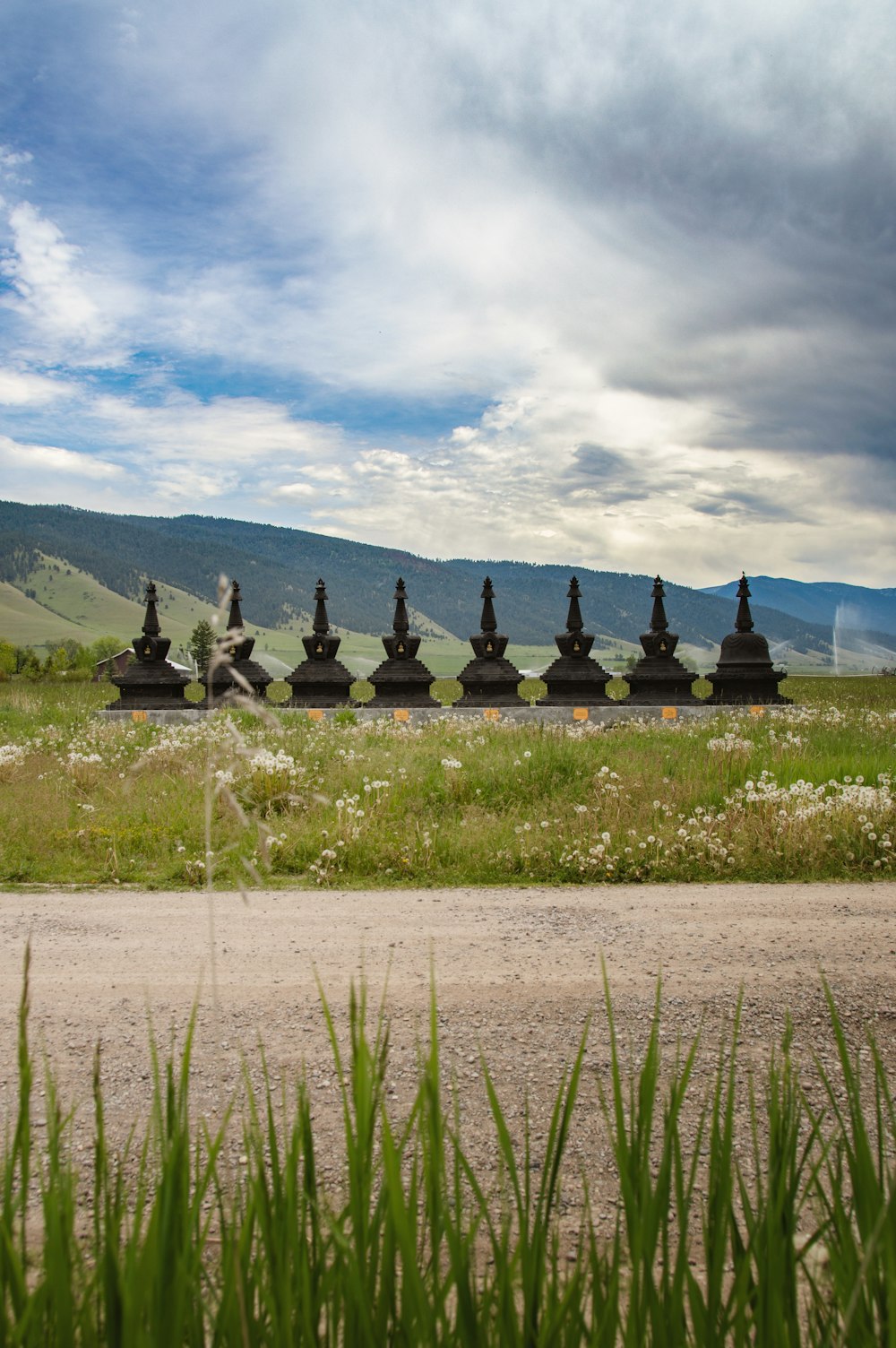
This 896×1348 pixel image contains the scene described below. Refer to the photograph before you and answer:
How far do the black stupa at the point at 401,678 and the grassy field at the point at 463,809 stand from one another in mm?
6891

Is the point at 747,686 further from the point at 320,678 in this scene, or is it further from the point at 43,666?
the point at 43,666

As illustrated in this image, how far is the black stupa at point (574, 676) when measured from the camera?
2209cm

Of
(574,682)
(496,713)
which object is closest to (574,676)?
(574,682)

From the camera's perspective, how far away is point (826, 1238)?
1.79 meters

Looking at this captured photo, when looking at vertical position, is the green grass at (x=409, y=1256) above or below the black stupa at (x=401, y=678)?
below

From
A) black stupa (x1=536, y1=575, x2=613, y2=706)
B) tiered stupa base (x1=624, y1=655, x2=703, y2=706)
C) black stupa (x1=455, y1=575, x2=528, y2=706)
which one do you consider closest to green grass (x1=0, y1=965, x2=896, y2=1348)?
black stupa (x1=455, y1=575, x2=528, y2=706)

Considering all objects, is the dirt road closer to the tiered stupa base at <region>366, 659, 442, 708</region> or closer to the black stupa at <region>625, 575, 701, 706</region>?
the tiered stupa base at <region>366, 659, 442, 708</region>

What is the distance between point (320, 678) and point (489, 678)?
4.20m

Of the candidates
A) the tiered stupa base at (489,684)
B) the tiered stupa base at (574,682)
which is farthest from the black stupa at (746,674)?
the tiered stupa base at (489,684)

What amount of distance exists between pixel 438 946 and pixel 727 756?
688 cm

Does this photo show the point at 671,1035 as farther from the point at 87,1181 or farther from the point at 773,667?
the point at 773,667

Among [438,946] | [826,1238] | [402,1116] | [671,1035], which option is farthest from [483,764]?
[826,1238]

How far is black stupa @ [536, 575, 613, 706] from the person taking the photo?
22.1 m

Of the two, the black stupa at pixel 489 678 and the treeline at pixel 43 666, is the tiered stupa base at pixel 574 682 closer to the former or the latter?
the black stupa at pixel 489 678
